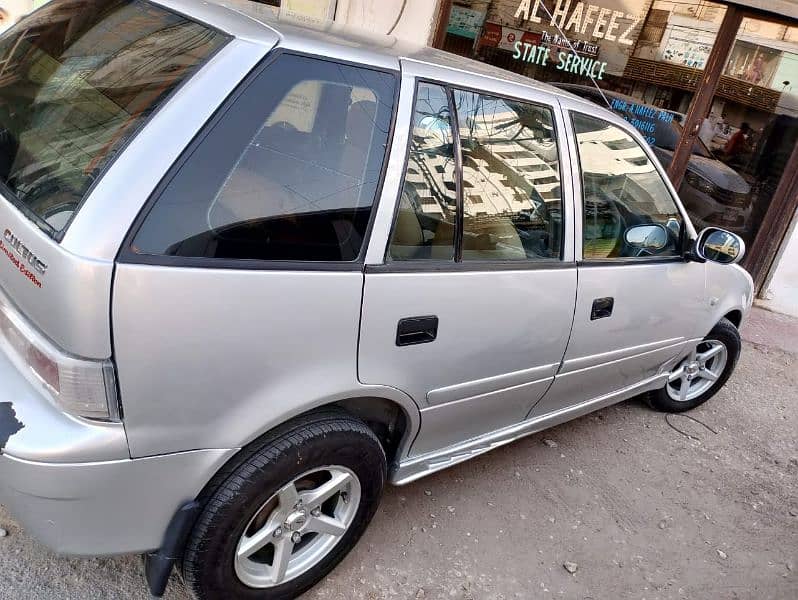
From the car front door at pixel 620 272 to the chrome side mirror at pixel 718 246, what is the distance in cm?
8

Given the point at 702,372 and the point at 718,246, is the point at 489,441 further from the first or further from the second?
the point at 702,372

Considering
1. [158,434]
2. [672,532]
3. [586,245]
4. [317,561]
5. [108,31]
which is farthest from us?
[672,532]

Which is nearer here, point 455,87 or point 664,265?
point 455,87

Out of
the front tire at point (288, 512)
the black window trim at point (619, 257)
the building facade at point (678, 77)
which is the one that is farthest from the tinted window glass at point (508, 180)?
the building facade at point (678, 77)

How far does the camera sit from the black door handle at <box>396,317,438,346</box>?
84.3 inches

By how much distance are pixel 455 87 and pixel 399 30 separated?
442cm

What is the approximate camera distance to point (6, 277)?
183 cm

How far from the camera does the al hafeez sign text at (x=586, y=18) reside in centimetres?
634

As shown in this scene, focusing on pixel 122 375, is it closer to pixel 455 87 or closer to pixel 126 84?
pixel 126 84

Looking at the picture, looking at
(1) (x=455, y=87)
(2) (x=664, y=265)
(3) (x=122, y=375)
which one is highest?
(1) (x=455, y=87)

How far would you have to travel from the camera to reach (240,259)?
5.80 ft

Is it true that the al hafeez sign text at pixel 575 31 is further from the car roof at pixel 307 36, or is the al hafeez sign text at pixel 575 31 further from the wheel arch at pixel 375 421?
the wheel arch at pixel 375 421

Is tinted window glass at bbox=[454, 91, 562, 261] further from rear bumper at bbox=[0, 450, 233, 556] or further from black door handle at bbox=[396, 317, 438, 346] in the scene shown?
rear bumper at bbox=[0, 450, 233, 556]

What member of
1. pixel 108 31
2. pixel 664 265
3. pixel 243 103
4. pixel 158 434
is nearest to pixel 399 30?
pixel 664 265
